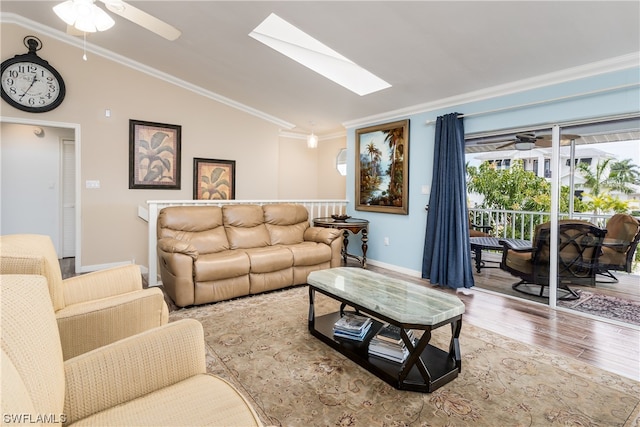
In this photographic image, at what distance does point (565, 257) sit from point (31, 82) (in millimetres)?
6377

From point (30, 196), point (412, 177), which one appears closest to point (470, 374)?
point (412, 177)

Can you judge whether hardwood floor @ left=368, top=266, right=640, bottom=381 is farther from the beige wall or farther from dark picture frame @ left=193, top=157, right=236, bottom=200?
the beige wall

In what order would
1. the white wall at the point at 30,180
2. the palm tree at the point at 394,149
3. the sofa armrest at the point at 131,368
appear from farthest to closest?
the white wall at the point at 30,180 < the palm tree at the point at 394,149 < the sofa armrest at the point at 131,368

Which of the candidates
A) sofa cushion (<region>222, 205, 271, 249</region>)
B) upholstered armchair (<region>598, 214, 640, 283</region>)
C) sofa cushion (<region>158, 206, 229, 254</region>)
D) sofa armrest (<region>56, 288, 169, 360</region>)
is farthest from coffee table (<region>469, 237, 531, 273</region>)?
sofa armrest (<region>56, 288, 169, 360</region>)

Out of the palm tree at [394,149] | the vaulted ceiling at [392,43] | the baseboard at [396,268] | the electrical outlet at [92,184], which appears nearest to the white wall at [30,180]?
the electrical outlet at [92,184]


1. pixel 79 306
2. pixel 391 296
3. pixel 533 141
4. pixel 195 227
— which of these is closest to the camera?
pixel 79 306

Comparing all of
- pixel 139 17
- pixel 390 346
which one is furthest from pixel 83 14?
pixel 390 346

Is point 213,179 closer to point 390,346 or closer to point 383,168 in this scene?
point 383,168

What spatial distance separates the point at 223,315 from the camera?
10.1ft

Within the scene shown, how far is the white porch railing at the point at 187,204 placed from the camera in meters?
3.92

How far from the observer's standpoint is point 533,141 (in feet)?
11.5

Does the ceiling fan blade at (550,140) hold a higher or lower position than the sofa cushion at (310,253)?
higher

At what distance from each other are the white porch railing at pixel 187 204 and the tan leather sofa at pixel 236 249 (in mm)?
171

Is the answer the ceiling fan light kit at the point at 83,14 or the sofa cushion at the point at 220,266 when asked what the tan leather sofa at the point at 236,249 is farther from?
the ceiling fan light kit at the point at 83,14
